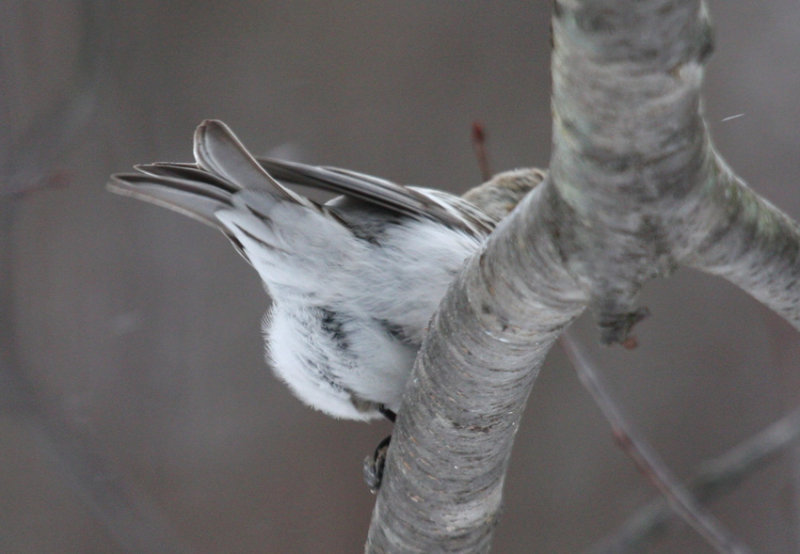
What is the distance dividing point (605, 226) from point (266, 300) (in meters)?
4.00

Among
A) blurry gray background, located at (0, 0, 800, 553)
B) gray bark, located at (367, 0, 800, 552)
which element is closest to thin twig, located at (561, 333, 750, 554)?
gray bark, located at (367, 0, 800, 552)

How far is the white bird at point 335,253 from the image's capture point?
1936 millimetres

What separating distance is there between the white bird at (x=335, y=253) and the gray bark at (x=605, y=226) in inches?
22.3

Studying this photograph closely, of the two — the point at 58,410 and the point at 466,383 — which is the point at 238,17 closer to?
the point at 58,410

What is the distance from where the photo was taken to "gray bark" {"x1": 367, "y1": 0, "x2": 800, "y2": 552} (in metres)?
0.80

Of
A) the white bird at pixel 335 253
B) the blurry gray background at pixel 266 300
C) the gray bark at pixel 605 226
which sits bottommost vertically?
the blurry gray background at pixel 266 300

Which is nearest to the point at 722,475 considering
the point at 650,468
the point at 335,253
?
the point at 650,468

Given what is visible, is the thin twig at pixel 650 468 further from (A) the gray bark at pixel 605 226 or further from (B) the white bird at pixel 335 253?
(A) the gray bark at pixel 605 226

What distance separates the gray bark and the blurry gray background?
120 inches

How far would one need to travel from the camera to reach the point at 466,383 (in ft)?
4.52

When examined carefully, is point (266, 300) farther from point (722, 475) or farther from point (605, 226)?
point (605, 226)

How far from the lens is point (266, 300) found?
4.84 m

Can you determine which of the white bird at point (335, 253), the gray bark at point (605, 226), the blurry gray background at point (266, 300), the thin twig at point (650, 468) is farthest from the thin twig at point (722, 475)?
the blurry gray background at point (266, 300)

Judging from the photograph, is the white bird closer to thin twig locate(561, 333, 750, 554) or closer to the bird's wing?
the bird's wing
